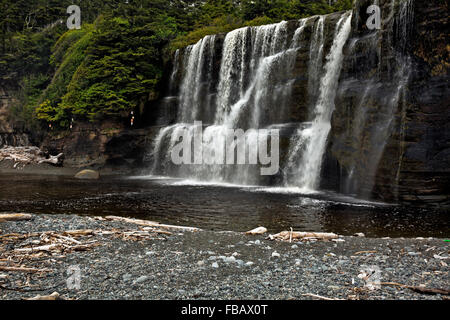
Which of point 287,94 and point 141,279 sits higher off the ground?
point 287,94

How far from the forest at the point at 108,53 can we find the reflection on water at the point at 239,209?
1279cm

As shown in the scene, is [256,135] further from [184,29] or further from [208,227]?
[184,29]

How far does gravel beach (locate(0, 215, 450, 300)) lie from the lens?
3934 millimetres

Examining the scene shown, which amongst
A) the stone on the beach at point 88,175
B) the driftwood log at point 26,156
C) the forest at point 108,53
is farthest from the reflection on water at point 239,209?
the forest at point 108,53

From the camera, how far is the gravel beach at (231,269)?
3.93 m

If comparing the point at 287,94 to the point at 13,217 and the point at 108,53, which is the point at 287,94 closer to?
the point at 13,217

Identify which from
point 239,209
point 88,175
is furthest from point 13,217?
point 88,175

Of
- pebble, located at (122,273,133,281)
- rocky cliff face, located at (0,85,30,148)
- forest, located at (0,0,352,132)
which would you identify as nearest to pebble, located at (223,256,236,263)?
pebble, located at (122,273,133,281)

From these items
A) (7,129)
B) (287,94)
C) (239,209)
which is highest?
(287,94)

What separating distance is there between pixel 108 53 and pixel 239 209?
22.9m

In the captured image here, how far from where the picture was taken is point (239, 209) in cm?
1150

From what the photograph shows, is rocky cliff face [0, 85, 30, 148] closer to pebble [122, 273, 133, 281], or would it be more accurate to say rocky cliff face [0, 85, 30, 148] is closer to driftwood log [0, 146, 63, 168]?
driftwood log [0, 146, 63, 168]

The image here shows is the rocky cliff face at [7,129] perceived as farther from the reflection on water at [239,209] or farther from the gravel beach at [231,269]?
the gravel beach at [231,269]
